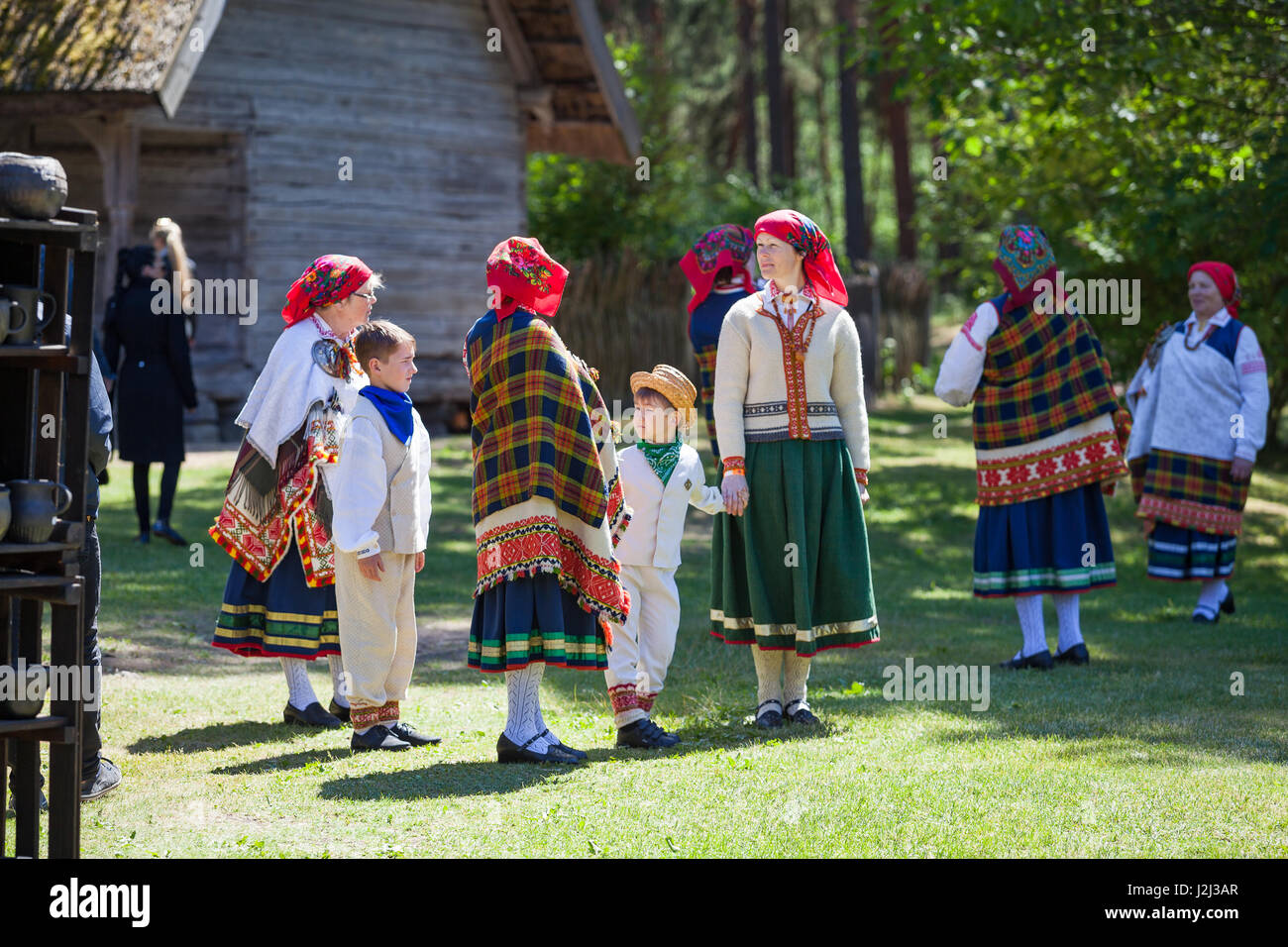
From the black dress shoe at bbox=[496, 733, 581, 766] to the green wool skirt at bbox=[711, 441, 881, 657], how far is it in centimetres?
101

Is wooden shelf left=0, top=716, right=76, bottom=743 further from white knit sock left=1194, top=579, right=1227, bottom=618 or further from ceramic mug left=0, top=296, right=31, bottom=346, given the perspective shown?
white knit sock left=1194, top=579, right=1227, bottom=618

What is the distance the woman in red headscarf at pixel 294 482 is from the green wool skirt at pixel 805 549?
5.68 ft

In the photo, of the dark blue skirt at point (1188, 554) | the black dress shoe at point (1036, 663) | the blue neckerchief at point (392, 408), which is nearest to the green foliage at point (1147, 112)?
the dark blue skirt at point (1188, 554)

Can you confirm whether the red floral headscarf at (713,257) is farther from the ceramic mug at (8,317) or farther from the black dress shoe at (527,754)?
the ceramic mug at (8,317)

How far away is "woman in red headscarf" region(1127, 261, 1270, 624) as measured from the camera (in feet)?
30.2

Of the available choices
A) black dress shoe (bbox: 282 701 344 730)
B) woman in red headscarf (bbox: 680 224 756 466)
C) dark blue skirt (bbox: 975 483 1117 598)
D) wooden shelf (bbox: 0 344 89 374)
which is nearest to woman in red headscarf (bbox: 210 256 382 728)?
black dress shoe (bbox: 282 701 344 730)

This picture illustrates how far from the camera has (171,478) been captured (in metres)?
11.0

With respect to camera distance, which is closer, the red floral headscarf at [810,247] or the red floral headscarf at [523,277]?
the red floral headscarf at [523,277]

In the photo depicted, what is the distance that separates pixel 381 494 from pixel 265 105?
39.3 ft

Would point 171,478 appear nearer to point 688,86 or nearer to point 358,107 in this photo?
point 358,107

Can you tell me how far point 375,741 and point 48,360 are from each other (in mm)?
2480

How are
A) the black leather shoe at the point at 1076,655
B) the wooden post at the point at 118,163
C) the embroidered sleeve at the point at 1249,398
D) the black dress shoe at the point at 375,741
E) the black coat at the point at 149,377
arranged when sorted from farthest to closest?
1. the wooden post at the point at 118,163
2. the black coat at the point at 149,377
3. the embroidered sleeve at the point at 1249,398
4. the black leather shoe at the point at 1076,655
5. the black dress shoe at the point at 375,741

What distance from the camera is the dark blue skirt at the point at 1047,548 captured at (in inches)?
311
